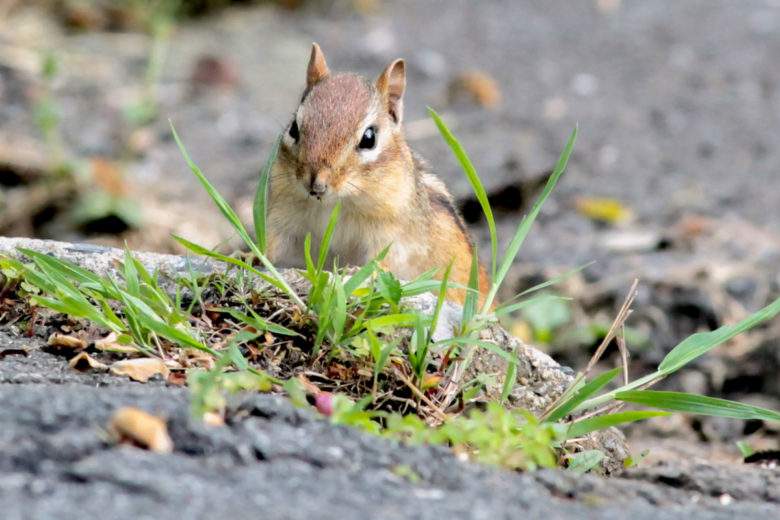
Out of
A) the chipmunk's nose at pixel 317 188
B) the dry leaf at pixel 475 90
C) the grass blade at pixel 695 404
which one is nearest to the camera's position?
the grass blade at pixel 695 404

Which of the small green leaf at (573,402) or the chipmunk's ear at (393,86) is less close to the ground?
the chipmunk's ear at (393,86)

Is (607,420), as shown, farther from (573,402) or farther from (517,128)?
(517,128)

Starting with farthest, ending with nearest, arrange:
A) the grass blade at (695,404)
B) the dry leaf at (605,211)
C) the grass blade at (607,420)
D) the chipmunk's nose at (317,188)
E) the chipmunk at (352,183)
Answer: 1. the dry leaf at (605,211)
2. the chipmunk at (352,183)
3. the chipmunk's nose at (317,188)
4. the grass blade at (695,404)
5. the grass blade at (607,420)

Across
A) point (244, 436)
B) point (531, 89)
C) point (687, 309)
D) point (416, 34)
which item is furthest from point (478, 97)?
point (244, 436)

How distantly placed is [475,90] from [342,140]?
476 centimetres

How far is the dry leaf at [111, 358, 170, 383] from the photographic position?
2994mm

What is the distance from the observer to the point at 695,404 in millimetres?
3033

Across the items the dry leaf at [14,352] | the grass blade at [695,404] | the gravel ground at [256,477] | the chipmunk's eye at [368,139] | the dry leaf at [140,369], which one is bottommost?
the dry leaf at [14,352]

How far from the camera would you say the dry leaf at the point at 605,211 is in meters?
7.48

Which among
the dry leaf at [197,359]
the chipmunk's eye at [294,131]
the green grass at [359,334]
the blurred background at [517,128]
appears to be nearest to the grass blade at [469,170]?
the green grass at [359,334]

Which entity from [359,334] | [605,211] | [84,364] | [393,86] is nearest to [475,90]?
[605,211]

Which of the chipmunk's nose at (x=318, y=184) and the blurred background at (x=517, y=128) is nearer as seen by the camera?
the chipmunk's nose at (x=318, y=184)

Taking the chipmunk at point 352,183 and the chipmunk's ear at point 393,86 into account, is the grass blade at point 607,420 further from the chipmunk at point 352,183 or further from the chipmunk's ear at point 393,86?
the chipmunk's ear at point 393,86

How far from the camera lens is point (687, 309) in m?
6.11
